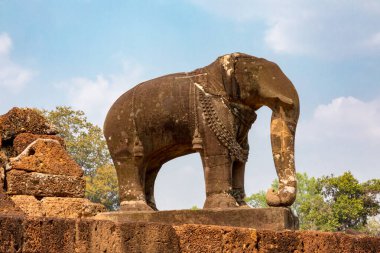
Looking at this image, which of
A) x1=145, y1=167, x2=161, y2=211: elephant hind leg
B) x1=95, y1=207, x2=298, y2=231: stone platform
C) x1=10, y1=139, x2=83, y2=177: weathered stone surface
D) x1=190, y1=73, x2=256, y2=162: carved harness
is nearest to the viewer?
x1=95, y1=207, x2=298, y2=231: stone platform

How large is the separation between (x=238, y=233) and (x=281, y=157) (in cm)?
138

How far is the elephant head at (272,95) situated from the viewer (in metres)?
6.53

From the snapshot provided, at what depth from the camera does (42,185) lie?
6.43 m

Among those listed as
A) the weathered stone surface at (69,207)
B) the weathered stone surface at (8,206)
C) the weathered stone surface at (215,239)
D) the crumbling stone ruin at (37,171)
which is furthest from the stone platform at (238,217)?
the weathered stone surface at (8,206)

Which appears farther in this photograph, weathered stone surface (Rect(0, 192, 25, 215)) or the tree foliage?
the tree foliage

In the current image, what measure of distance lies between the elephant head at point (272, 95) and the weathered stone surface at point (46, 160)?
5.83 ft

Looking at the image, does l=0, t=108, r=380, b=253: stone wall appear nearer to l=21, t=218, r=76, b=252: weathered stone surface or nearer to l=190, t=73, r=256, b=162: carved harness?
l=21, t=218, r=76, b=252: weathered stone surface

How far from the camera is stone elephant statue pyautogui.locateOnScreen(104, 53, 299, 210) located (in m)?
6.30

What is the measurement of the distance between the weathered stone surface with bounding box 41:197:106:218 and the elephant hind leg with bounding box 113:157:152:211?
315 mm

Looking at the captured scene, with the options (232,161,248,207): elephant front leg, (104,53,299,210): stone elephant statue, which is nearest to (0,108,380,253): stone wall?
(104,53,299,210): stone elephant statue

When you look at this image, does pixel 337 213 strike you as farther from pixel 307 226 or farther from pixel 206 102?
pixel 206 102

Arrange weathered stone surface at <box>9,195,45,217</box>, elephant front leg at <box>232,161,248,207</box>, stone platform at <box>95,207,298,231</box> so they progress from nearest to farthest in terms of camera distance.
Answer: stone platform at <box>95,207,298,231</box>, weathered stone surface at <box>9,195,45,217</box>, elephant front leg at <box>232,161,248,207</box>

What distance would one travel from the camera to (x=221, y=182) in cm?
627

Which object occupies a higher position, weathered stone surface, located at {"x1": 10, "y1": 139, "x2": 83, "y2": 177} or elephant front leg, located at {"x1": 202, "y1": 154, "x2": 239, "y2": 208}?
weathered stone surface, located at {"x1": 10, "y1": 139, "x2": 83, "y2": 177}
